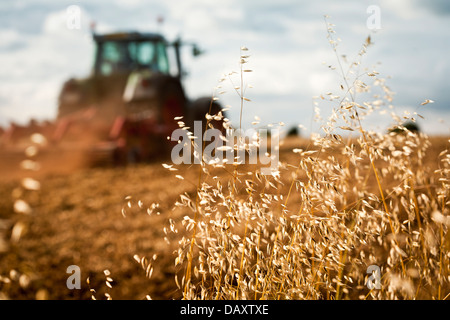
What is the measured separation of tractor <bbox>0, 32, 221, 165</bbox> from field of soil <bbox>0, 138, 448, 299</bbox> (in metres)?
0.51

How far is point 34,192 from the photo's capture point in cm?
721

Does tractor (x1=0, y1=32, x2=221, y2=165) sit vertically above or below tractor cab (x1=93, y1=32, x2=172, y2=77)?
below

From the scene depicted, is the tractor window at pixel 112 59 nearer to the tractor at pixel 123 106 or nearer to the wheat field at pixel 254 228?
A: the tractor at pixel 123 106

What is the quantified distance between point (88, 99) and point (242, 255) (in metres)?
8.75

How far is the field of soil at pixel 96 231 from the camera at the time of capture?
11.4 ft

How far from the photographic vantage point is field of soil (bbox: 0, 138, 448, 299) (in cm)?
347

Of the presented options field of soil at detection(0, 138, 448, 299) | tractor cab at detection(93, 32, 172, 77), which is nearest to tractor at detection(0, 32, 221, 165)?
tractor cab at detection(93, 32, 172, 77)

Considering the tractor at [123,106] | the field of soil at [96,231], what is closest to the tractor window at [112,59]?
the tractor at [123,106]

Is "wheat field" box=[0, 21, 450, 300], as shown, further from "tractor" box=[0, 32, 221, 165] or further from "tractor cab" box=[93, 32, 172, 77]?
"tractor cab" box=[93, 32, 172, 77]

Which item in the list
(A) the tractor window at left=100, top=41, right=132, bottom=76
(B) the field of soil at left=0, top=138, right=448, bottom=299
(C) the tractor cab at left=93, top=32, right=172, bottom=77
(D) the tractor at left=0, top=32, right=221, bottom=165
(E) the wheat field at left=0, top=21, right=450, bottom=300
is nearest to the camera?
(E) the wheat field at left=0, top=21, right=450, bottom=300

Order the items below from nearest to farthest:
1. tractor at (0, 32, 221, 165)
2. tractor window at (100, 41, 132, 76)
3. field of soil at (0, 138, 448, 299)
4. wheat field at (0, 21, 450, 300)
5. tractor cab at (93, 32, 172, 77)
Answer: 1. wheat field at (0, 21, 450, 300)
2. field of soil at (0, 138, 448, 299)
3. tractor at (0, 32, 221, 165)
4. tractor cab at (93, 32, 172, 77)
5. tractor window at (100, 41, 132, 76)
